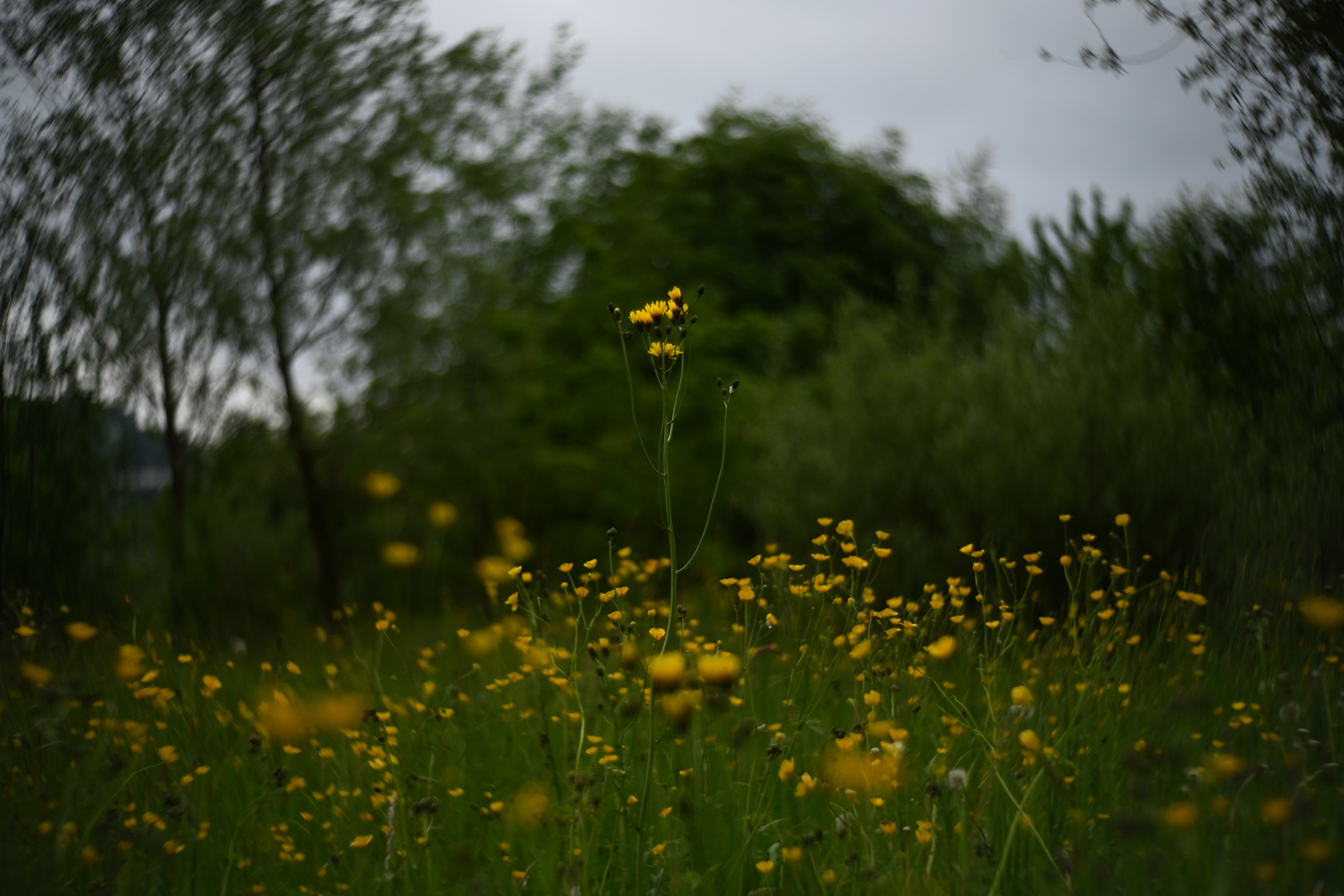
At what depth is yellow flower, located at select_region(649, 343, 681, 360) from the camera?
2.61 meters

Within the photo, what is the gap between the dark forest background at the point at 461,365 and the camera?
4074mm

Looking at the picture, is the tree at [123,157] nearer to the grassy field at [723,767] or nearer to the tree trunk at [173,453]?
the tree trunk at [173,453]

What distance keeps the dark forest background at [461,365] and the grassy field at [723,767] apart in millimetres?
566

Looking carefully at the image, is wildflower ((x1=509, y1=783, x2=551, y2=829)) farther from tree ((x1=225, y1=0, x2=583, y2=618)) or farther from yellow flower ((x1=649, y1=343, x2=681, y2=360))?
tree ((x1=225, y1=0, x2=583, y2=618))

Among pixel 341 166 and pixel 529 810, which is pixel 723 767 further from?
pixel 341 166

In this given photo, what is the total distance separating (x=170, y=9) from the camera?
4.36 m

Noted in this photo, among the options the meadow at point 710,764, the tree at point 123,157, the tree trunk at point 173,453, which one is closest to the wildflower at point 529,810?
the meadow at point 710,764

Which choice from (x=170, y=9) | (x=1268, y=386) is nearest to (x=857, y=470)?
(x=1268, y=386)

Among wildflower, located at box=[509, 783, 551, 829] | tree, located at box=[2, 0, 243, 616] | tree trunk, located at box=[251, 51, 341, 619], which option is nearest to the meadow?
wildflower, located at box=[509, 783, 551, 829]

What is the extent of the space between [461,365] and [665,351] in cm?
805

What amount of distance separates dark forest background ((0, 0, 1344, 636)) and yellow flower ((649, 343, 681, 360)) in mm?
1291

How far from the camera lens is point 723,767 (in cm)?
334

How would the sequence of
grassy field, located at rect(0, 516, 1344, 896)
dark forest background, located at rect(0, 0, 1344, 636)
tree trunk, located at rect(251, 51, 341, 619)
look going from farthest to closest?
tree trunk, located at rect(251, 51, 341, 619)
dark forest background, located at rect(0, 0, 1344, 636)
grassy field, located at rect(0, 516, 1344, 896)

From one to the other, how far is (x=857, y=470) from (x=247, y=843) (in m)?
5.91
